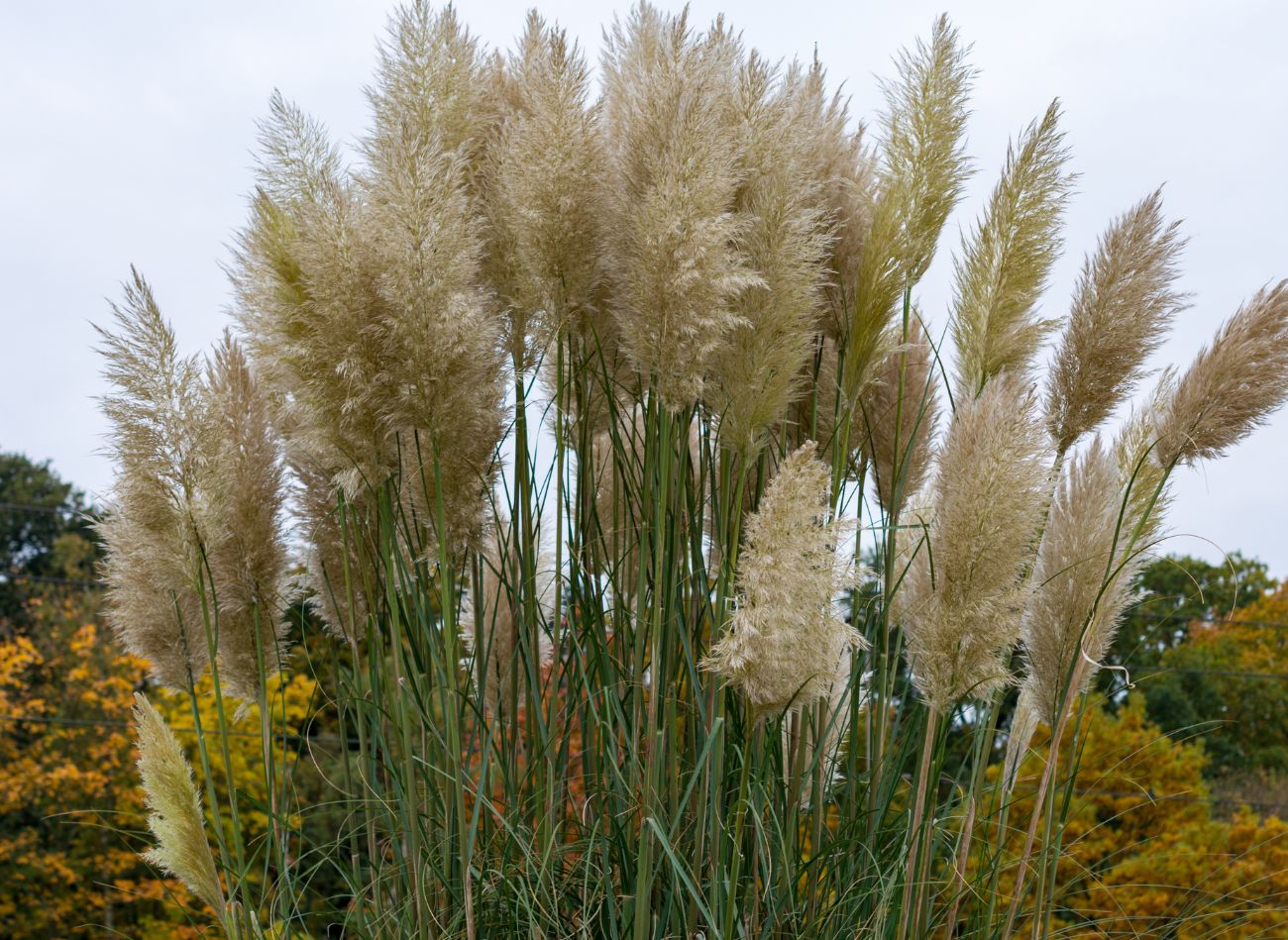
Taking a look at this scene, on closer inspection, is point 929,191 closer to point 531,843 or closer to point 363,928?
point 531,843

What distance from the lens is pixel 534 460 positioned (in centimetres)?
282

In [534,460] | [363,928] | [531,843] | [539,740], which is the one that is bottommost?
[363,928]

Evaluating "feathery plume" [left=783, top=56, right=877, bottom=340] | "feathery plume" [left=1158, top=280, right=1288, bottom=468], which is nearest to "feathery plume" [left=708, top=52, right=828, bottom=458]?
"feathery plume" [left=783, top=56, right=877, bottom=340]

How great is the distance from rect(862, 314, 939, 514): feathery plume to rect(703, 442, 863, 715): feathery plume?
874 mm

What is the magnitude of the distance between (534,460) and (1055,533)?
3.89 feet

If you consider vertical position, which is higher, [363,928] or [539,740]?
[539,740]

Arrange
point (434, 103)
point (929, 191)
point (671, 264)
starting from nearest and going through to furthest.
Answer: point (671, 264) → point (434, 103) → point (929, 191)

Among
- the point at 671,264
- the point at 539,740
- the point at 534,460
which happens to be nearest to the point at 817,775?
the point at 539,740

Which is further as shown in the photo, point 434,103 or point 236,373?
point 236,373

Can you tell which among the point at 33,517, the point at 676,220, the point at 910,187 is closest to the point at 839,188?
the point at 910,187

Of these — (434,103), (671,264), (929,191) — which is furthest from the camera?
(929,191)

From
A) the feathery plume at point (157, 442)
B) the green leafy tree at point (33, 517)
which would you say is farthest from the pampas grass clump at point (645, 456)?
the green leafy tree at point (33, 517)

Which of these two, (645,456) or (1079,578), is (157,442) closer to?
(645,456)

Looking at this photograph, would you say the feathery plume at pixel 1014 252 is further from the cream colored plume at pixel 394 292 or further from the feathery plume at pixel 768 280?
the cream colored plume at pixel 394 292
